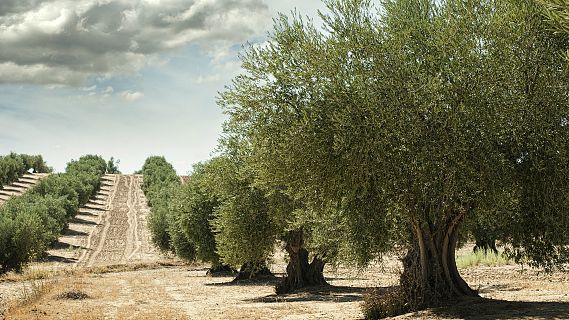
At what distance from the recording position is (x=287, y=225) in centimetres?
3628

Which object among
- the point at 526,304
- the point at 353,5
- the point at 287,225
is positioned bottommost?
the point at 526,304

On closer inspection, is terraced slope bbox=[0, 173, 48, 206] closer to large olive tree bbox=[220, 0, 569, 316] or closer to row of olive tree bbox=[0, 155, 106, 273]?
row of olive tree bbox=[0, 155, 106, 273]

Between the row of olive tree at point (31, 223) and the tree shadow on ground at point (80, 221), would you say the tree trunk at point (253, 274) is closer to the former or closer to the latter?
the row of olive tree at point (31, 223)

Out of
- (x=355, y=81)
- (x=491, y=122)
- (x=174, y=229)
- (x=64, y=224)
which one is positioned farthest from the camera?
(x=64, y=224)

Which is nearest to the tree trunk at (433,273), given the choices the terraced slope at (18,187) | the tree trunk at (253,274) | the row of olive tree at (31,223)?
the tree trunk at (253,274)

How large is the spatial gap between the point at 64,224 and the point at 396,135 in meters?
93.9

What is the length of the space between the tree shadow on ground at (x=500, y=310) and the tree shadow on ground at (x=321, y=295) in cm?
1165

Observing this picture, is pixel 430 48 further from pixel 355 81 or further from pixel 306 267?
pixel 306 267

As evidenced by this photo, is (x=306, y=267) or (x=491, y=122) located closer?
(x=491, y=122)

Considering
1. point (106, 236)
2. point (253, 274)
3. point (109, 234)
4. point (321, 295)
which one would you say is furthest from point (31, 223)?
point (109, 234)

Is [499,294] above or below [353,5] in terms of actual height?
below

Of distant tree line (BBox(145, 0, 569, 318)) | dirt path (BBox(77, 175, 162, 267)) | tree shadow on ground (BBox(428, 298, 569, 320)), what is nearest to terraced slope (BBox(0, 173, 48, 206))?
dirt path (BBox(77, 175, 162, 267))

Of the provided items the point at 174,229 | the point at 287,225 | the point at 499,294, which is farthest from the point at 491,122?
the point at 174,229

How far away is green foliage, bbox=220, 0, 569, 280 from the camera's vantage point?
62.0 ft
